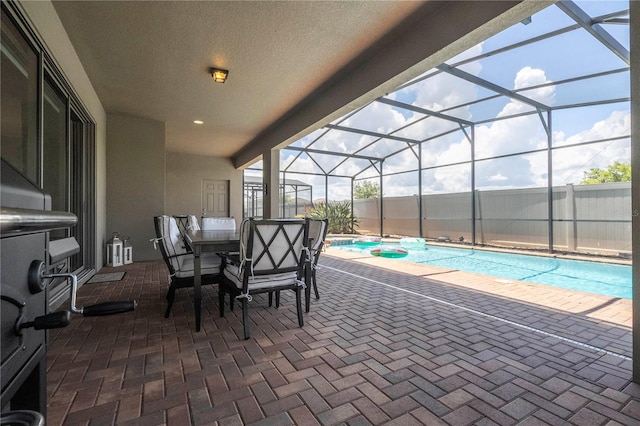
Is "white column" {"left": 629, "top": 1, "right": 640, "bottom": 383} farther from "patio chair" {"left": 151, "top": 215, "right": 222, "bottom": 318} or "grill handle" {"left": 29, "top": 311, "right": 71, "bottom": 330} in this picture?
"patio chair" {"left": 151, "top": 215, "right": 222, "bottom": 318}

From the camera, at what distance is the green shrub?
440 inches

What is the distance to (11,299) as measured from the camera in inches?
23.4

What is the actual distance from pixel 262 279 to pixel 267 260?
0.53 ft

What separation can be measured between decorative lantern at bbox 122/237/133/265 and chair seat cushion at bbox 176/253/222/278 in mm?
2968

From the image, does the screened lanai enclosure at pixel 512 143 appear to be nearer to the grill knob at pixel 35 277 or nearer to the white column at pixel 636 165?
the white column at pixel 636 165

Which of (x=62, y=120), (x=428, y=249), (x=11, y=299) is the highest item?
(x=62, y=120)

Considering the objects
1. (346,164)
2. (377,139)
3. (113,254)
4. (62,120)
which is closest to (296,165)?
(346,164)

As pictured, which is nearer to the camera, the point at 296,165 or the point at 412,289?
the point at 412,289

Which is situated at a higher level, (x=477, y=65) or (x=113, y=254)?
(x=477, y=65)

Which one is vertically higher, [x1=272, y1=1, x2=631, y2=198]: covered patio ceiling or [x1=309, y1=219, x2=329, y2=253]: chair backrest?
[x1=272, y1=1, x2=631, y2=198]: covered patio ceiling

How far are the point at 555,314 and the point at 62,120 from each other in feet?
17.8

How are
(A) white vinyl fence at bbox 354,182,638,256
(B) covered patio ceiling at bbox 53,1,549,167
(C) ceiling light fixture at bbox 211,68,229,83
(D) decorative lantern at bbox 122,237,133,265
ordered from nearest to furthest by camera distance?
(B) covered patio ceiling at bbox 53,1,549,167
(C) ceiling light fixture at bbox 211,68,229,83
(D) decorative lantern at bbox 122,237,133,265
(A) white vinyl fence at bbox 354,182,638,256

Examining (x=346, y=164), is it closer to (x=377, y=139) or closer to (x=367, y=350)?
(x=377, y=139)

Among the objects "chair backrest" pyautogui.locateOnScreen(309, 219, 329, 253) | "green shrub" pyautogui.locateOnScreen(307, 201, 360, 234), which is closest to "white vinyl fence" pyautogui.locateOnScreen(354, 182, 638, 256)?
"green shrub" pyautogui.locateOnScreen(307, 201, 360, 234)
